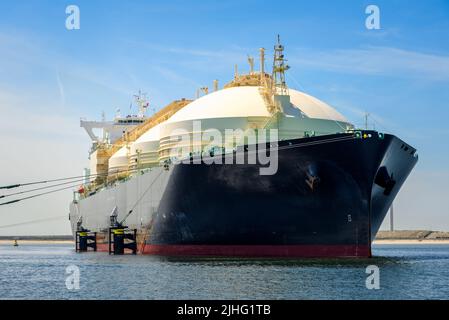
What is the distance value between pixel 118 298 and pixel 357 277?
11.3 metres

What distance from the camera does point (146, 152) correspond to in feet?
208

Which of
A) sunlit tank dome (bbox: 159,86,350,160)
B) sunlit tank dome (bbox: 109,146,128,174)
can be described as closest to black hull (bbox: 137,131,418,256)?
sunlit tank dome (bbox: 159,86,350,160)

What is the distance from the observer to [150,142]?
63594mm

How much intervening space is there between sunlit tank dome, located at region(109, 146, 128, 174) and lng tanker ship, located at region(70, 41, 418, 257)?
1272 centimetres

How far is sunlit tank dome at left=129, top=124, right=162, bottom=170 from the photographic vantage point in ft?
202

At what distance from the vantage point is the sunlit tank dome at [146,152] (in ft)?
202

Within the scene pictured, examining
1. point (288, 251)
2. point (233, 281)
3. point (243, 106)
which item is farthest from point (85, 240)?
point (233, 281)

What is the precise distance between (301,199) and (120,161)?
100 ft

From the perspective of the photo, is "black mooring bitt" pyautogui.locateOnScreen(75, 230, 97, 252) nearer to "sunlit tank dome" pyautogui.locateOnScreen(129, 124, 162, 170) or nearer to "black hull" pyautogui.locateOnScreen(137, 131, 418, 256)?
"sunlit tank dome" pyautogui.locateOnScreen(129, 124, 162, 170)

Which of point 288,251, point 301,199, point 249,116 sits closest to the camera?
point 301,199

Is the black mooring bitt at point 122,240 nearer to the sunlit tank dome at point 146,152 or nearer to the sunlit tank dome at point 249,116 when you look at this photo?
the sunlit tank dome at point 146,152

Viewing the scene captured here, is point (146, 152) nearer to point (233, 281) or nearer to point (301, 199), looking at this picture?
point (301, 199)
